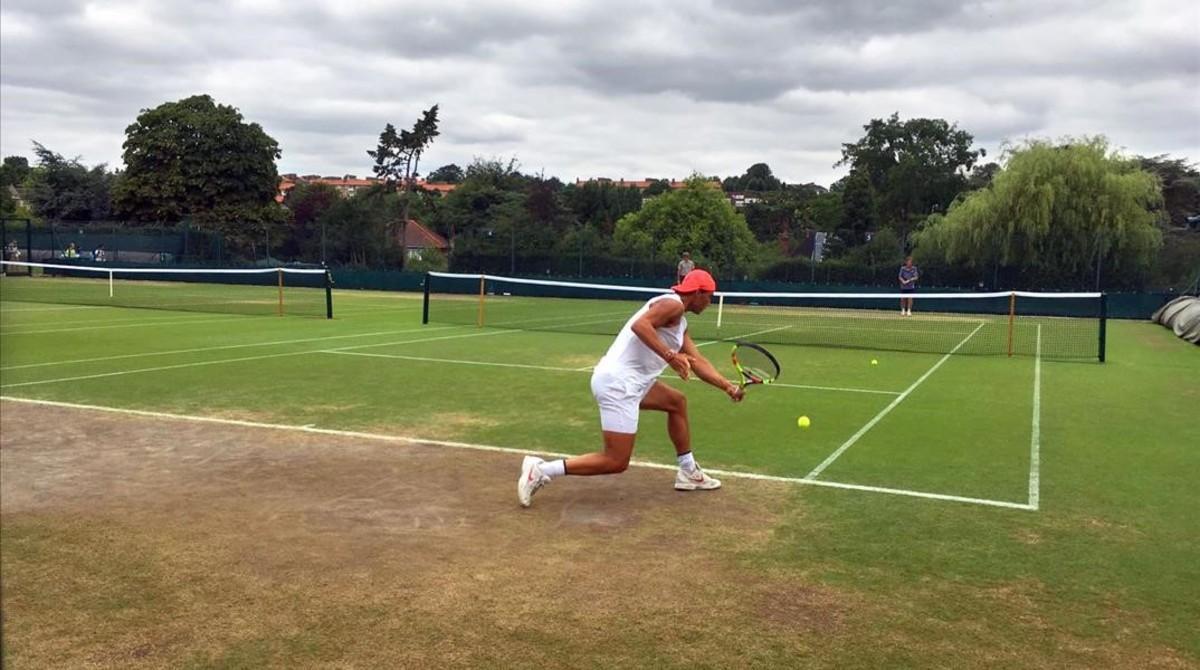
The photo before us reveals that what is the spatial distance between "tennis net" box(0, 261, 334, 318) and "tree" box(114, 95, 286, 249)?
18.5 meters

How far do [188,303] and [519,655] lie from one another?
1032 inches

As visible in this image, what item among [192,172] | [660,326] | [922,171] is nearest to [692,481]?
[660,326]

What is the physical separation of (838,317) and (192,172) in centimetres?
4716

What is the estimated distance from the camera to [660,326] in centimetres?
611

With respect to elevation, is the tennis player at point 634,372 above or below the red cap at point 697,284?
below

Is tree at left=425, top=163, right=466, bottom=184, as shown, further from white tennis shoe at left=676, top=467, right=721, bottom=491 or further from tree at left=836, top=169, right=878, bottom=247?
white tennis shoe at left=676, top=467, right=721, bottom=491

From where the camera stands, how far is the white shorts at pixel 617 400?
6074 millimetres

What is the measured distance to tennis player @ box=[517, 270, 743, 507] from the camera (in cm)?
603

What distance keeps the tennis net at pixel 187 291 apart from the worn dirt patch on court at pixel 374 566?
1197 cm

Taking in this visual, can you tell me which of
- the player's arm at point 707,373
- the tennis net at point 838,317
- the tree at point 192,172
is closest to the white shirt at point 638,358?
the player's arm at point 707,373

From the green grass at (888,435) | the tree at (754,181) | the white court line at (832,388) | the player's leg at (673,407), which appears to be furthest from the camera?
the tree at (754,181)

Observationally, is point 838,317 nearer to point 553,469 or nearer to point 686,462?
point 686,462

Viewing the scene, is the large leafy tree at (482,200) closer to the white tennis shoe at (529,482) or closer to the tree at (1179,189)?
the tree at (1179,189)

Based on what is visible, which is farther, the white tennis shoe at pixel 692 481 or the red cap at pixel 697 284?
the white tennis shoe at pixel 692 481
